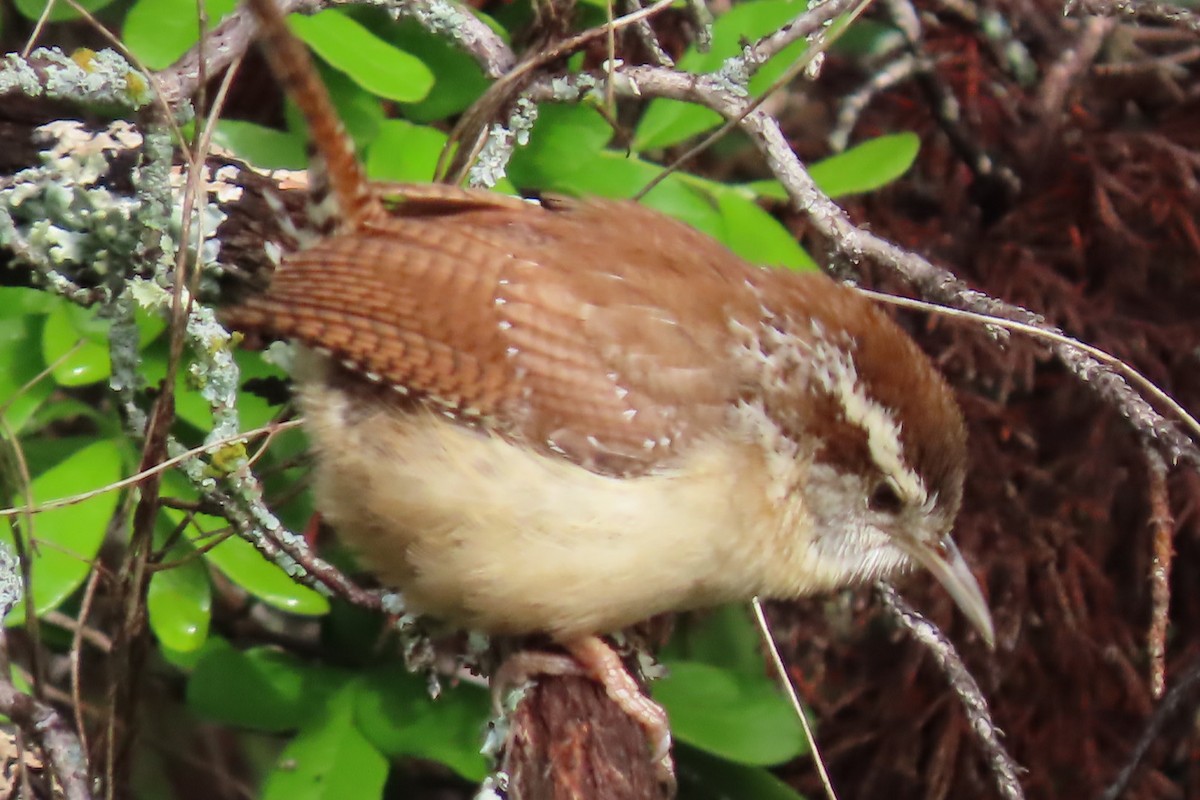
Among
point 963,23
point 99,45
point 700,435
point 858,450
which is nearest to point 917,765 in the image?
point 858,450

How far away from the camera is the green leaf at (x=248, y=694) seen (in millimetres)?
1859

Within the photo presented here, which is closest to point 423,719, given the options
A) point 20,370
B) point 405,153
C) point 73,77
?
point 20,370

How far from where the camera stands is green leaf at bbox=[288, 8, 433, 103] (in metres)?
1.72

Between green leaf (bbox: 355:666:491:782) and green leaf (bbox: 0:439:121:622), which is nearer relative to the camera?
green leaf (bbox: 0:439:121:622)

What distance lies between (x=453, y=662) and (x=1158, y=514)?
1005mm

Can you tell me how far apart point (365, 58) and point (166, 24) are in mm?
313

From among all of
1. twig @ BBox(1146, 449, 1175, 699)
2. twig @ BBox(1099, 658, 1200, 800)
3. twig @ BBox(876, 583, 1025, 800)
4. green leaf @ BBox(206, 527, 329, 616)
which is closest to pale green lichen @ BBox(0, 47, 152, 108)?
green leaf @ BBox(206, 527, 329, 616)

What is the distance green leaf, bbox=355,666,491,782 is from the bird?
0.22m

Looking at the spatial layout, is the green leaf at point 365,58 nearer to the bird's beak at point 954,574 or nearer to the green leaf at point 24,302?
the green leaf at point 24,302

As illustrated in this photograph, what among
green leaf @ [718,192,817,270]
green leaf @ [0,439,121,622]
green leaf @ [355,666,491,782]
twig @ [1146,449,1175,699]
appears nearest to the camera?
twig @ [1146,449,1175,699]

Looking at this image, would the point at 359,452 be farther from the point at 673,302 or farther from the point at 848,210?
the point at 848,210

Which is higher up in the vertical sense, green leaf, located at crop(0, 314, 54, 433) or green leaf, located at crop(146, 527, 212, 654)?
green leaf, located at crop(0, 314, 54, 433)

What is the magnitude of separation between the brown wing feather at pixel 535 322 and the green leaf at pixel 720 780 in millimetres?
797

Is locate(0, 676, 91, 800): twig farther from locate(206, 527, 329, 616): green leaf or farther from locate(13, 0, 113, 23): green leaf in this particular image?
locate(13, 0, 113, 23): green leaf
